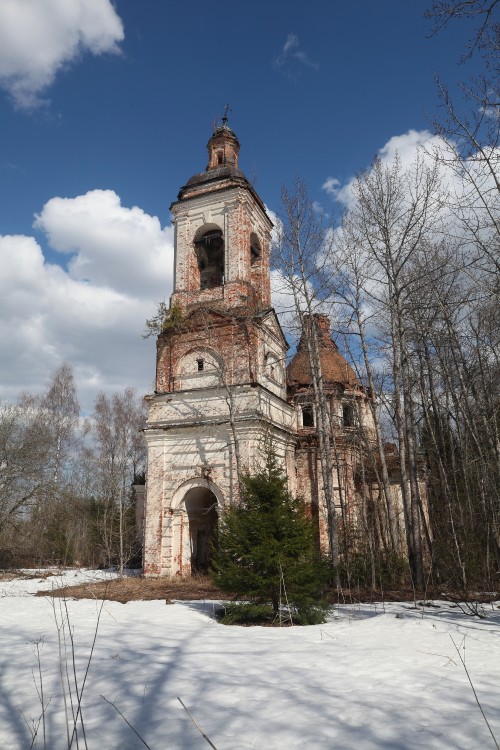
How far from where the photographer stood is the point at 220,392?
16.6 metres

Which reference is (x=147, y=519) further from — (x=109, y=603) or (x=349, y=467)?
(x=349, y=467)

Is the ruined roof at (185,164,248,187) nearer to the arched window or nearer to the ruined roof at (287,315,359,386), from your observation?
the arched window

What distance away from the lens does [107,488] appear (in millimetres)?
29406

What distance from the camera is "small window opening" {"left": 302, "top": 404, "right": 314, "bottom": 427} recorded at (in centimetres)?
2077

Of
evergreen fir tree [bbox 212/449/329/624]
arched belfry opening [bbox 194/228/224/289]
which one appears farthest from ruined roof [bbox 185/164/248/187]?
evergreen fir tree [bbox 212/449/329/624]

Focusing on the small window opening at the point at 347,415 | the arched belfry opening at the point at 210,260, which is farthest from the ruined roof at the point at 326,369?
the arched belfry opening at the point at 210,260

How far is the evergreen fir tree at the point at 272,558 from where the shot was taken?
853 cm

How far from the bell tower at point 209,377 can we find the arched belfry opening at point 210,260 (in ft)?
0.13

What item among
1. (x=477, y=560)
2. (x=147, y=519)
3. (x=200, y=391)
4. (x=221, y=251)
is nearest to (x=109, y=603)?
(x=147, y=519)

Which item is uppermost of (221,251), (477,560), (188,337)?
(221,251)

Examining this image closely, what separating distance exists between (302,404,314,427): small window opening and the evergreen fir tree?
11.2 m

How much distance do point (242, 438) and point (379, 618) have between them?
8228 millimetres

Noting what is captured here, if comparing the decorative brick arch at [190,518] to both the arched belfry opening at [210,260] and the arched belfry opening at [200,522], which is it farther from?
the arched belfry opening at [210,260]

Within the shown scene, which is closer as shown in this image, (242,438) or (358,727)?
(358,727)
